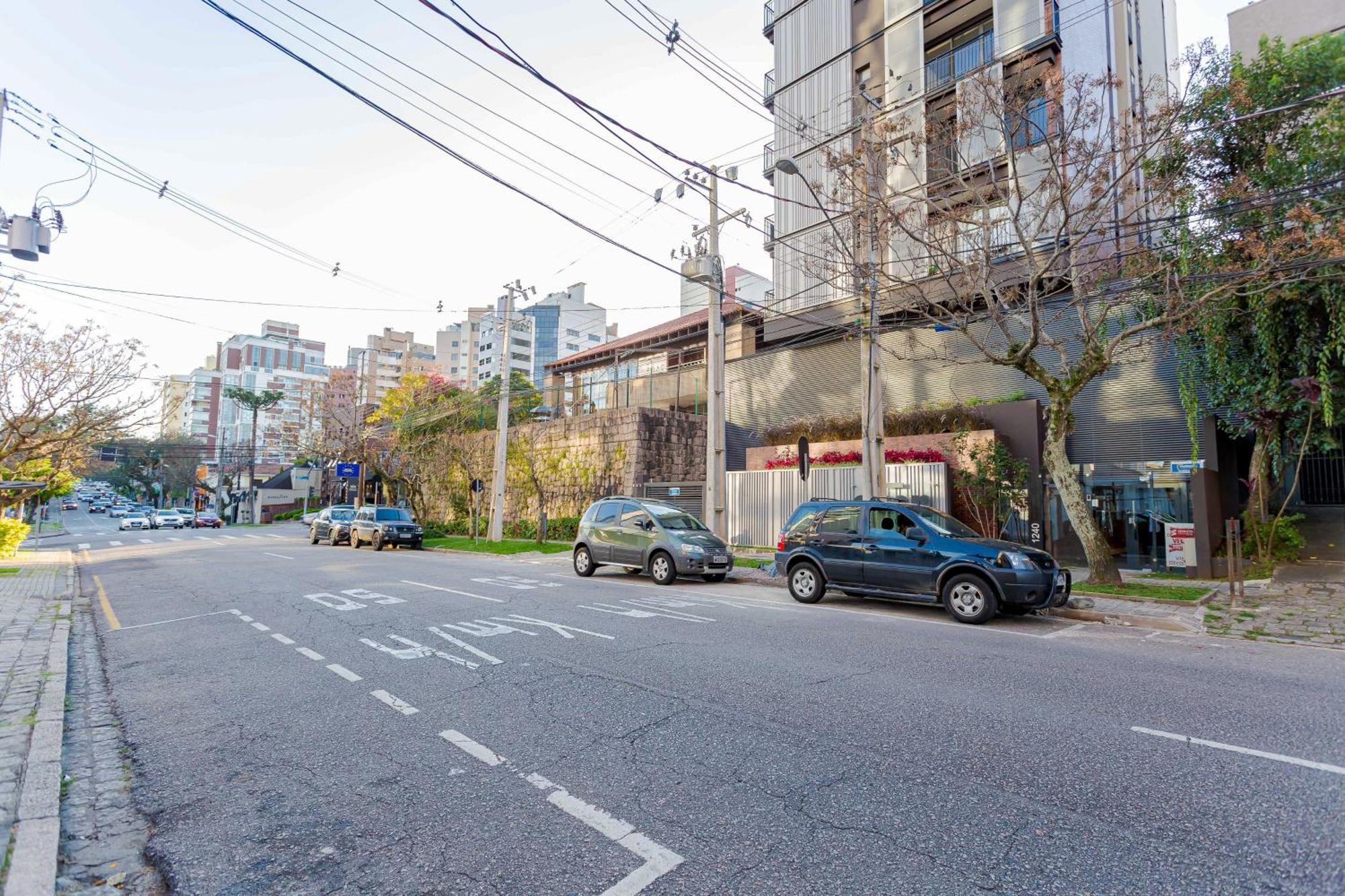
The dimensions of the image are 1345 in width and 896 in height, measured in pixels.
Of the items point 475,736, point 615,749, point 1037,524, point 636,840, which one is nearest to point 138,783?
point 475,736

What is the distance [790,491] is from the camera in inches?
811

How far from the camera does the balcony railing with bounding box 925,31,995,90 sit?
73.5 ft

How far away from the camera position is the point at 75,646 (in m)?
8.37

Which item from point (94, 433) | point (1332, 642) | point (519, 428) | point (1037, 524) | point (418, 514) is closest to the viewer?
point (1332, 642)

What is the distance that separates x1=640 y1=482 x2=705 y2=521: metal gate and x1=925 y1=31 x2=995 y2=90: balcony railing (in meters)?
16.4

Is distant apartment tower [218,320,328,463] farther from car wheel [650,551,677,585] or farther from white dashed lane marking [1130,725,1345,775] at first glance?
white dashed lane marking [1130,725,1345,775]

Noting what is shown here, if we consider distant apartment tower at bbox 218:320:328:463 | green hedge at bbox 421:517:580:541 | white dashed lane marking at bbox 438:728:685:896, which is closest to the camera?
white dashed lane marking at bbox 438:728:685:896

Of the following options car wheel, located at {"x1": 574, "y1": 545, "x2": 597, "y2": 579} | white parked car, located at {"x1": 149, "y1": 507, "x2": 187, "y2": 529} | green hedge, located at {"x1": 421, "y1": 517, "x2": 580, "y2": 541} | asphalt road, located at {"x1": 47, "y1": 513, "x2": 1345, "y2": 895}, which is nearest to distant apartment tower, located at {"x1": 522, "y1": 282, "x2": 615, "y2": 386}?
white parked car, located at {"x1": 149, "y1": 507, "x2": 187, "y2": 529}

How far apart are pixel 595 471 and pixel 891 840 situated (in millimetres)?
25691

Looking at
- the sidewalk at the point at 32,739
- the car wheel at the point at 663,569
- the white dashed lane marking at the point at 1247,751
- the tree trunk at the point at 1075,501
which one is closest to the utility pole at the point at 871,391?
the tree trunk at the point at 1075,501

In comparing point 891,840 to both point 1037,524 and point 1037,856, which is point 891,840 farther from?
point 1037,524

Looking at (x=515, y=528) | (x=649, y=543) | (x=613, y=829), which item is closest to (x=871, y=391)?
(x=649, y=543)

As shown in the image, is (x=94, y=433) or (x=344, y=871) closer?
(x=344, y=871)

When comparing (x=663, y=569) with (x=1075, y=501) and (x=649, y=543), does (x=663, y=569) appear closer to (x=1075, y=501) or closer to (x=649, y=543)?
(x=649, y=543)
